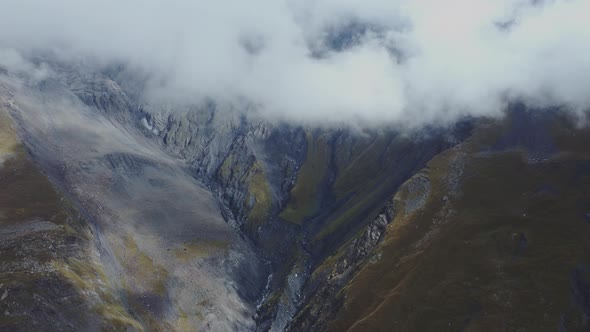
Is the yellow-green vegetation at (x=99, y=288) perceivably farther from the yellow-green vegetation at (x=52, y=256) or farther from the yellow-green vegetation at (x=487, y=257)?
the yellow-green vegetation at (x=487, y=257)

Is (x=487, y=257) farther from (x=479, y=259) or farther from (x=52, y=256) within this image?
(x=52, y=256)

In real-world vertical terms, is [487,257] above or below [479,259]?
above

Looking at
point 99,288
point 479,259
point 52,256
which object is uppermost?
point 479,259

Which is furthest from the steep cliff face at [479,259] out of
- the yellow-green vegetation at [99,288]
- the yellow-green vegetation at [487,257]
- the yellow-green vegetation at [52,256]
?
the yellow-green vegetation at [52,256]

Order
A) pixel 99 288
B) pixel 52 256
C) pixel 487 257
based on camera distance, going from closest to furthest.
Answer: pixel 487 257 < pixel 52 256 < pixel 99 288

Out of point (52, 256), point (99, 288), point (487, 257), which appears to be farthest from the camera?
point (99, 288)

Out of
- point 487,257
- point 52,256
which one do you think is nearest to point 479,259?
point 487,257

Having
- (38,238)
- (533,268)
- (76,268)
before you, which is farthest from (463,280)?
(38,238)

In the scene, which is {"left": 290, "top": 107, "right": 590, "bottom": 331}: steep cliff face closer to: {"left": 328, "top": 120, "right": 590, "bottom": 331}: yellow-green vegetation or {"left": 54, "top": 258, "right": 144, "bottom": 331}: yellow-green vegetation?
{"left": 328, "top": 120, "right": 590, "bottom": 331}: yellow-green vegetation

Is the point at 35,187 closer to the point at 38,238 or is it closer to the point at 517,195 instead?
the point at 38,238
